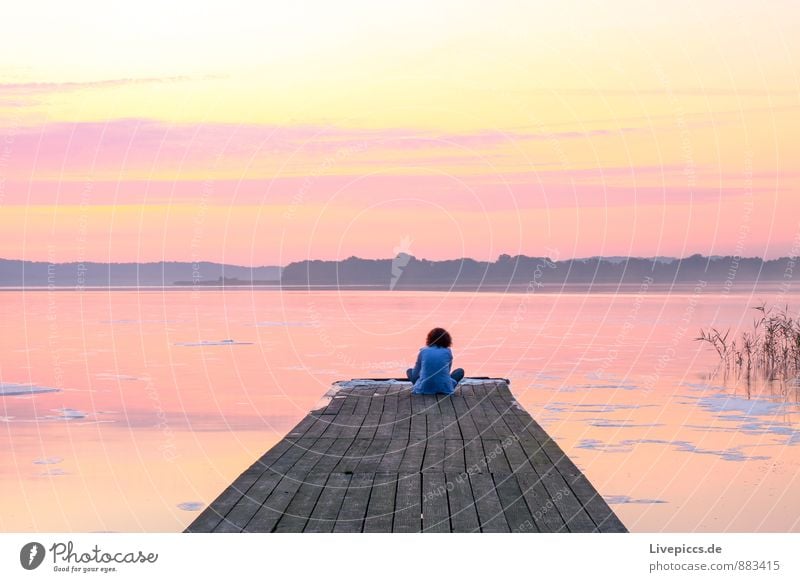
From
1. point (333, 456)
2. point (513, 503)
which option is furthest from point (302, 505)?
point (333, 456)

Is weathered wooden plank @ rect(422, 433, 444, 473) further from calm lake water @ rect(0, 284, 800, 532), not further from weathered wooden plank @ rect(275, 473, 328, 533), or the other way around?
calm lake water @ rect(0, 284, 800, 532)

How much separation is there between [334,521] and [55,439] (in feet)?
27.3

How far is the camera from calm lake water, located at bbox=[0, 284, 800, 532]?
454 inches

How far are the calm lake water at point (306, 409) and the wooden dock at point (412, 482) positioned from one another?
3.61ft

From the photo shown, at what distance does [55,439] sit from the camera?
15289mm

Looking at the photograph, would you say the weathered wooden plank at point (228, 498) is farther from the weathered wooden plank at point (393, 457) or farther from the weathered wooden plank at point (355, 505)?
the weathered wooden plank at point (393, 457)

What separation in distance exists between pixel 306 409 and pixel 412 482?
8.26m

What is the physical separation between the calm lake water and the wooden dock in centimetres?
110

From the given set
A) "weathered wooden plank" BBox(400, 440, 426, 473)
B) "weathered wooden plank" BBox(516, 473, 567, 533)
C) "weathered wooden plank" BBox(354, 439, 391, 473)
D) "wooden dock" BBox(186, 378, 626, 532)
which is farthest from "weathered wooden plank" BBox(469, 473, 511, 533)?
"weathered wooden plank" BBox(354, 439, 391, 473)

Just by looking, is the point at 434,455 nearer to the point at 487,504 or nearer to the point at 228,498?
the point at 487,504

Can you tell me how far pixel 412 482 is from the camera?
380 inches

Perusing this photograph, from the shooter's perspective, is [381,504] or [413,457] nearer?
[381,504]
